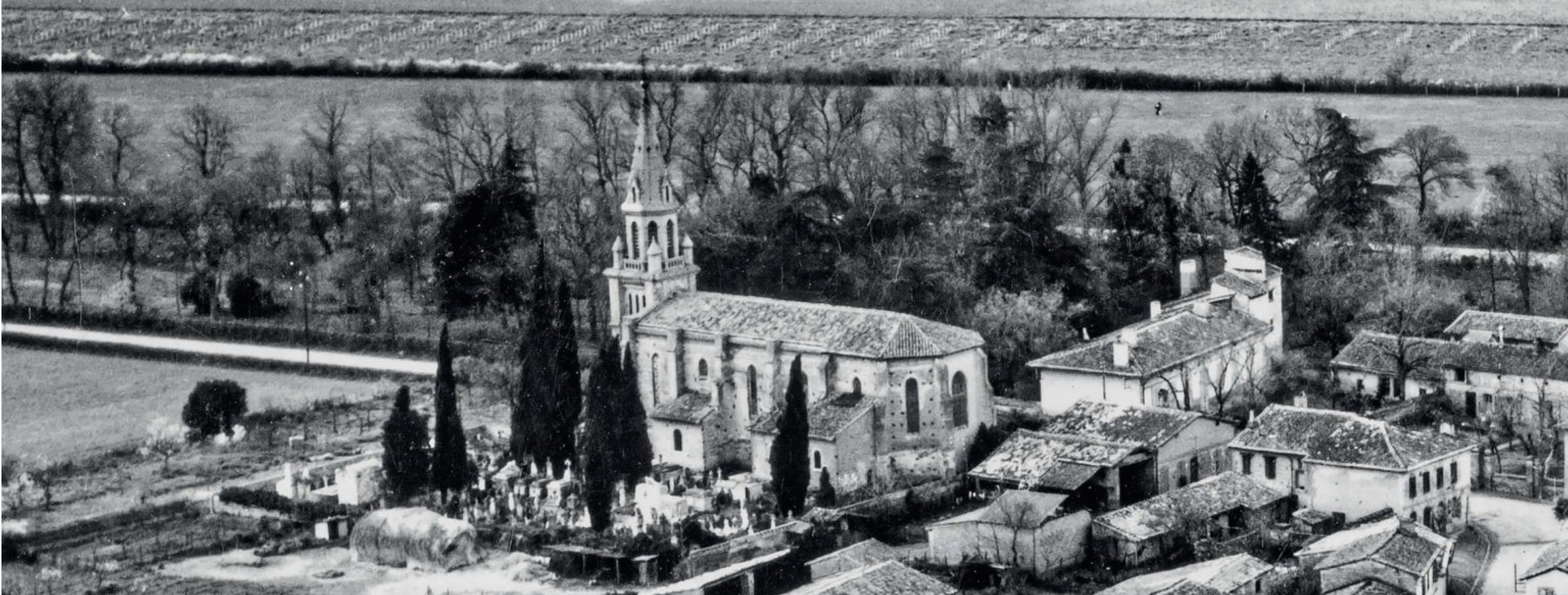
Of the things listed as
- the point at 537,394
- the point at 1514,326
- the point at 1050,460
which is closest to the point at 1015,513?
the point at 1050,460

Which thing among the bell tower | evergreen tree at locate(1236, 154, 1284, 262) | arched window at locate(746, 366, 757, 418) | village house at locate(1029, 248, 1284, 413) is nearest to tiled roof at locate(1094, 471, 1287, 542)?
village house at locate(1029, 248, 1284, 413)

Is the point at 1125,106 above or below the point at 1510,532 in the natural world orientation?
above

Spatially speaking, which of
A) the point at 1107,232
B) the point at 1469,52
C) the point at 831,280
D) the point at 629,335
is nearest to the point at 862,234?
the point at 831,280

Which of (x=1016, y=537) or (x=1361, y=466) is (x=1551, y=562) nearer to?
(x=1361, y=466)

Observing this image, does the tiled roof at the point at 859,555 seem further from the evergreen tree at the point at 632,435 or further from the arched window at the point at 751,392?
the arched window at the point at 751,392

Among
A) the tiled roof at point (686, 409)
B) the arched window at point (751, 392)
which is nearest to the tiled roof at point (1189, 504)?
the arched window at point (751, 392)

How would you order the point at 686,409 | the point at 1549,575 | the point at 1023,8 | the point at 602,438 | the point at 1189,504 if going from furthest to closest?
1. the point at 1023,8
2. the point at 686,409
3. the point at 602,438
4. the point at 1189,504
5. the point at 1549,575

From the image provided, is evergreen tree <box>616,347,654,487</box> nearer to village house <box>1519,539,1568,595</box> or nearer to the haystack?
the haystack
